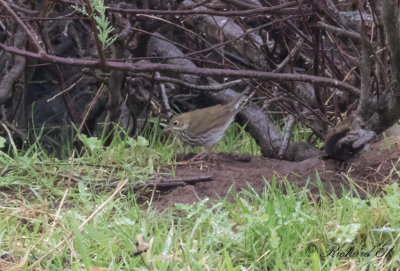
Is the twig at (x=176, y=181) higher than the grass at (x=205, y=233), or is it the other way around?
the grass at (x=205, y=233)

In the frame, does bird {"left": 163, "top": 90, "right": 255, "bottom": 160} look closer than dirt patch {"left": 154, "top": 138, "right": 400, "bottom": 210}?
No

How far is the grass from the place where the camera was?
297cm

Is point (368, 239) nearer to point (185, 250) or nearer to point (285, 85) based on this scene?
point (185, 250)

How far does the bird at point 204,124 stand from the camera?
5.49m

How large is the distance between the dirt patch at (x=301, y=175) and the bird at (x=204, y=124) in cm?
72

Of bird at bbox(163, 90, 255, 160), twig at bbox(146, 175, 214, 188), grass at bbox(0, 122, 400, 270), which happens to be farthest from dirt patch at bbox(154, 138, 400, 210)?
bird at bbox(163, 90, 255, 160)

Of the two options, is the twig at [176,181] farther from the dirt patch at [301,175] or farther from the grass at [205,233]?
the grass at [205,233]

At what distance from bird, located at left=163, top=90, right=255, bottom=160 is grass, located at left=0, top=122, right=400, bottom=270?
1519mm

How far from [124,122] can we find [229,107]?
1164 millimetres

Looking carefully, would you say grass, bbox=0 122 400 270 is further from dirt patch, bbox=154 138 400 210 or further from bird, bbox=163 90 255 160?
bird, bbox=163 90 255 160

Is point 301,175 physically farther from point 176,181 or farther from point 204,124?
point 204,124

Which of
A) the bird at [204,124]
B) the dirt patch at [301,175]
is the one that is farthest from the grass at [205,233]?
the bird at [204,124]

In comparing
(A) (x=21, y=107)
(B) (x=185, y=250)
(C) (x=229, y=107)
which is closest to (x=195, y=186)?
(B) (x=185, y=250)

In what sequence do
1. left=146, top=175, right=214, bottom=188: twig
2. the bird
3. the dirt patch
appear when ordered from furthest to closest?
the bird < left=146, top=175, right=214, bottom=188: twig < the dirt patch
